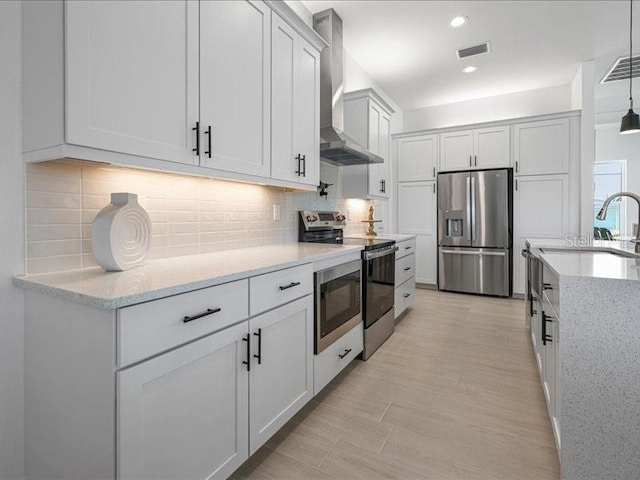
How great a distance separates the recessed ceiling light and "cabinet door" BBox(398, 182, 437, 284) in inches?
84.6

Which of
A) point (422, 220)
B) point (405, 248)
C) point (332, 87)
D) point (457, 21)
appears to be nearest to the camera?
point (332, 87)

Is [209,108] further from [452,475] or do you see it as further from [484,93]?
[484,93]

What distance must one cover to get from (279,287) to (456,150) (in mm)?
4208

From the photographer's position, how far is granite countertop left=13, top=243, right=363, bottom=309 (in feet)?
3.26

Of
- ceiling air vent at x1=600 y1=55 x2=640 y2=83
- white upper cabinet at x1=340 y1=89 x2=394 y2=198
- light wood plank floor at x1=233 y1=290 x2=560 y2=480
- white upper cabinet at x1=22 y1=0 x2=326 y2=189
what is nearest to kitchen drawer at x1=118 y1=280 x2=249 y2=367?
white upper cabinet at x1=22 y1=0 x2=326 y2=189

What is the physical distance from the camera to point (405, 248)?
3.72 meters

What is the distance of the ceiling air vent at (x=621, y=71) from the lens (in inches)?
165

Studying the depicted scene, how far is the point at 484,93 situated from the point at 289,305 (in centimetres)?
509

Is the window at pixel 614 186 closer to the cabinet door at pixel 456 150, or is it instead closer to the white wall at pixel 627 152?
the white wall at pixel 627 152

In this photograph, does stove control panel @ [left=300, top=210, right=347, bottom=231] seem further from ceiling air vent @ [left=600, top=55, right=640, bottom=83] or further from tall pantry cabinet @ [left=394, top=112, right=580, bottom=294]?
ceiling air vent @ [left=600, top=55, right=640, bottom=83]

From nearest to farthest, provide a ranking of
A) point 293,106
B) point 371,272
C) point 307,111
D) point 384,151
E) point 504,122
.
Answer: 1. point 293,106
2. point 307,111
3. point 371,272
4. point 384,151
5. point 504,122

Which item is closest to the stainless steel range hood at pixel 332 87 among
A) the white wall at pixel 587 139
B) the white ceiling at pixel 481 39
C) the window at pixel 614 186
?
the white ceiling at pixel 481 39

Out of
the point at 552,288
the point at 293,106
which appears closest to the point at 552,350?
the point at 552,288

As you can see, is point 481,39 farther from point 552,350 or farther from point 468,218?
point 552,350
